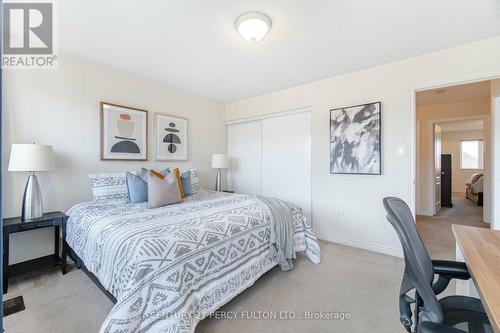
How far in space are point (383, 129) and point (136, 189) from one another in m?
3.08

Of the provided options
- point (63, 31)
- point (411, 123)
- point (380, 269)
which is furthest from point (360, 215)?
point (63, 31)

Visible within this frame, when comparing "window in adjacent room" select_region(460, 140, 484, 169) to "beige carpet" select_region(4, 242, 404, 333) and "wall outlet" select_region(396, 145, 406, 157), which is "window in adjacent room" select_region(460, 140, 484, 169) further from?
"beige carpet" select_region(4, 242, 404, 333)

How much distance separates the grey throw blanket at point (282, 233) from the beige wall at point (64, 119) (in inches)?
82.1

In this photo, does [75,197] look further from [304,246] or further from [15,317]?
[304,246]

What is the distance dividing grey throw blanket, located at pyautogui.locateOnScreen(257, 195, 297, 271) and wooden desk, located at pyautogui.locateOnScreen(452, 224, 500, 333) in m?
1.33

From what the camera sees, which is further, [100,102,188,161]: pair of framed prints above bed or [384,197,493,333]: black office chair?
[100,102,188,161]: pair of framed prints above bed

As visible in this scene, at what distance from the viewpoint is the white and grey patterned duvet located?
1.33m

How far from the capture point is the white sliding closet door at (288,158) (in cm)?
364

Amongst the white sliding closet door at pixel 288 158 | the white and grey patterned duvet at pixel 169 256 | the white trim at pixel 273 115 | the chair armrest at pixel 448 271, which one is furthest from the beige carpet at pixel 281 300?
the white trim at pixel 273 115

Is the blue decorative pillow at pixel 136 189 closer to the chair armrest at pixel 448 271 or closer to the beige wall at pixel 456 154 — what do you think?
the chair armrest at pixel 448 271

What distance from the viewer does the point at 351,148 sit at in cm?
308

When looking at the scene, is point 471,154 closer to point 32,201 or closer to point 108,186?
point 108,186

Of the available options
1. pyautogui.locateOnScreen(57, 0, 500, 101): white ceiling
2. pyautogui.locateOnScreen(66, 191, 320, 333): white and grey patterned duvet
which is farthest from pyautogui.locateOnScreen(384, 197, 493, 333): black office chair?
pyautogui.locateOnScreen(57, 0, 500, 101): white ceiling

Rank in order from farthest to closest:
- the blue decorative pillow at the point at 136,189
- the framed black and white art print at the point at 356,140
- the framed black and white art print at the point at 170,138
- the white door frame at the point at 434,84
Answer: the framed black and white art print at the point at 170,138 < the framed black and white art print at the point at 356,140 < the blue decorative pillow at the point at 136,189 < the white door frame at the point at 434,84
